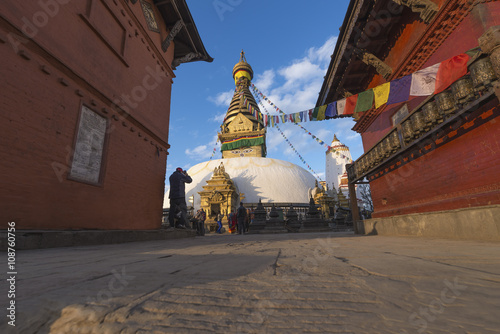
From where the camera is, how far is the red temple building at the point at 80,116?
3.24 m

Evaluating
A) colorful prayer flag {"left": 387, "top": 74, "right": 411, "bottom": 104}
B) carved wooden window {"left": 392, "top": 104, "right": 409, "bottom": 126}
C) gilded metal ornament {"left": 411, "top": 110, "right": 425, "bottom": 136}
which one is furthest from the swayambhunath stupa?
gilded metal ornament {"left": 411, "top": 110, "right": 425, "bottom": 136}

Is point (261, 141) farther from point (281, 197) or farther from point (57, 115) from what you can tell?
point (57, 115)

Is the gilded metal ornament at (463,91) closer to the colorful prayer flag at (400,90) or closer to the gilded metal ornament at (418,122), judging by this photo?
the gilded metal ornament at (418,122)

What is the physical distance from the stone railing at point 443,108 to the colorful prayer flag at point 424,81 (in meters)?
0.48

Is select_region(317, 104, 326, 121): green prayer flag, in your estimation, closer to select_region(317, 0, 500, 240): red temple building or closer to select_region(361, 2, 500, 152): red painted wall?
select_region(317, 0, 500, 240): red temple building

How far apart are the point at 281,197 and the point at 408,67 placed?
21.6 metres

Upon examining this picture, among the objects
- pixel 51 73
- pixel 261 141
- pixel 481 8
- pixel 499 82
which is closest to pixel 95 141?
pixel 51 73

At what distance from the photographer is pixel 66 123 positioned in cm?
395

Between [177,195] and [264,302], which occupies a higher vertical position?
[177,195]

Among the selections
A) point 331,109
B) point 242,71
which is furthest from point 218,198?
point 242,71

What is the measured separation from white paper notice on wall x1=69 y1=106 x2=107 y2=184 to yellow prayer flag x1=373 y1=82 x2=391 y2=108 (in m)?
5.86

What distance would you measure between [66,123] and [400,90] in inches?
244

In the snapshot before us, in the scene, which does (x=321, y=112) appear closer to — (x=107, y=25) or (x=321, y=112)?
(x=321, y=112)

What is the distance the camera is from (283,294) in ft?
2.75
